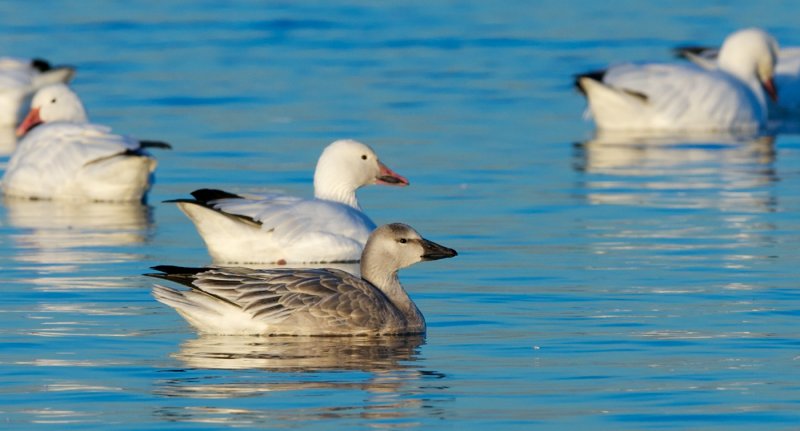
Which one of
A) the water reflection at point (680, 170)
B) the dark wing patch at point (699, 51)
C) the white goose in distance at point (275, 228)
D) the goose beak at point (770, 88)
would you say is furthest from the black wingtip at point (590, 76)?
the white goose in distance at point (275, 228)

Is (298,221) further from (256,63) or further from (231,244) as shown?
(256,63)

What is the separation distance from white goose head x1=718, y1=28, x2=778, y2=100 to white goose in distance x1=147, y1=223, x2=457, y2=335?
13.2 m

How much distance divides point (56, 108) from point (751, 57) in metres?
8.66

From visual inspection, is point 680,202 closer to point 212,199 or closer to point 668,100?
point 212,199

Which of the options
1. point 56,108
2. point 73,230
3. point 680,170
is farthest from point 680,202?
point 56,108

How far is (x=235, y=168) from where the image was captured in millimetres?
17984

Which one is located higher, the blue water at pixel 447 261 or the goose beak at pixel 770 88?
the goose beak at pixel 770 88

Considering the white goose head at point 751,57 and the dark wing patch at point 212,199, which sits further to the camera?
the white goose head at point 751,57

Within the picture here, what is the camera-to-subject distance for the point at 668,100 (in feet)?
72.5

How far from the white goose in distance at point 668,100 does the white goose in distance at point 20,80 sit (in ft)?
19.9

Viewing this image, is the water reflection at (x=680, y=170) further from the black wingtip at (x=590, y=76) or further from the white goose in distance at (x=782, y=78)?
the white goose in distance at (x=782, y=78)

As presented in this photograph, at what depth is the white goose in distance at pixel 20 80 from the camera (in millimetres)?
23156

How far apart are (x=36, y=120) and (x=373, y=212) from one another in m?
4.48

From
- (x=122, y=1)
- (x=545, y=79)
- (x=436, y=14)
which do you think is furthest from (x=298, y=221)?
(x=122, y=1)
